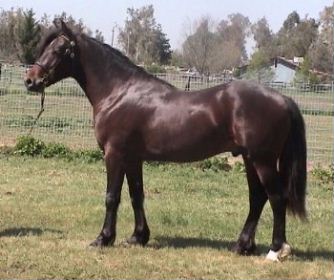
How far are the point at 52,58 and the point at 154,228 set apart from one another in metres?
2.23

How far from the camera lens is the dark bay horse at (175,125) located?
5.36 metres

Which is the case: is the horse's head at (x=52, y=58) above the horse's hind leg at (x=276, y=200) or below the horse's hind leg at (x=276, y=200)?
above

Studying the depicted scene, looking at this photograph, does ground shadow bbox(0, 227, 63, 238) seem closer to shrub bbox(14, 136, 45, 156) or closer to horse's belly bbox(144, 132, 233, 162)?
horse's belly bbox(144, 132, 233, 162)

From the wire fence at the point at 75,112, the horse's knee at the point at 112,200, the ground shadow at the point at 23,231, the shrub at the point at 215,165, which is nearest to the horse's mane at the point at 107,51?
the horse's knee at the point at 112,200

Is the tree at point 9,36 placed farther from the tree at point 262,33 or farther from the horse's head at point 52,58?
the tree at point 262,33

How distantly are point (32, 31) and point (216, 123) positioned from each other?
35.8 m

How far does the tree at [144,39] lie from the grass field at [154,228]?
42163mm

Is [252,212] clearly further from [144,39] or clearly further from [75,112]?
[144,39]

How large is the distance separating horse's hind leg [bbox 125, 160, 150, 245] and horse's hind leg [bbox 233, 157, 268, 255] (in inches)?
37.0

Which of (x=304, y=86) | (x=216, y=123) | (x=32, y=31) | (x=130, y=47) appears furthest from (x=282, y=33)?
(x=216, y=123)

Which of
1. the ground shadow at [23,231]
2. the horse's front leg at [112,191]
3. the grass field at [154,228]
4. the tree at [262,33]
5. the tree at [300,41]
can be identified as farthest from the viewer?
the tree at [262,33]

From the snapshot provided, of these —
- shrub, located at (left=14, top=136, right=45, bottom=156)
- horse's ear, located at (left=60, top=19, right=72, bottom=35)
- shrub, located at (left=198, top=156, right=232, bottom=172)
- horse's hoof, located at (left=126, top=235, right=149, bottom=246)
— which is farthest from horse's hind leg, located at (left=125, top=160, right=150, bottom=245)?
shrub, located at (left=14, top=136, right=45, bottom=156)

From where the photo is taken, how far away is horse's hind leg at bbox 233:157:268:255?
5.73m

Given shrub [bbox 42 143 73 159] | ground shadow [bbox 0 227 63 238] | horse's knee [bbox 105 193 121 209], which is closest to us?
horse's knee [bbox 105 193 121 209]
